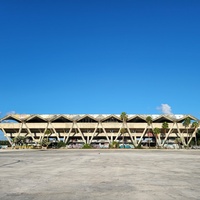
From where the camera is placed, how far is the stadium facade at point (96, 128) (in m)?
83.9

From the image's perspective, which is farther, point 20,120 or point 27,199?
point 20,120

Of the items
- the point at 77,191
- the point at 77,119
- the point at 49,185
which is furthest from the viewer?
the point at 77,119

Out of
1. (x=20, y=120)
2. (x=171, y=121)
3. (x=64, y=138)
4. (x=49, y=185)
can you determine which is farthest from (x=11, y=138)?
(x=49, y=185)

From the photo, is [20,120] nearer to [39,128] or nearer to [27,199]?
[39,128]

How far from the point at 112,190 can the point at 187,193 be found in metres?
2.15

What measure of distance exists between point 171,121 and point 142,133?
10.5 metres

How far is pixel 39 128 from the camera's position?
3371 inches

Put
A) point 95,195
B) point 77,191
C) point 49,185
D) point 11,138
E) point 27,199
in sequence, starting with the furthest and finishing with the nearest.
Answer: point 11,138 < point 49,185 < point 77,191 < point 95,195 < point 27,199

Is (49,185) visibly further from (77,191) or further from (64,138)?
(64,138)

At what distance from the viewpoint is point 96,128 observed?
3295 inches

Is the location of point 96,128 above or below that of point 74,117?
below

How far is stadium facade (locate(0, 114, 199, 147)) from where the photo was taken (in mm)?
83938

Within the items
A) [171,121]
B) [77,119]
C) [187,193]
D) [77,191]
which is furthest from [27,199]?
[171,121]

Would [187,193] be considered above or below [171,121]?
below
